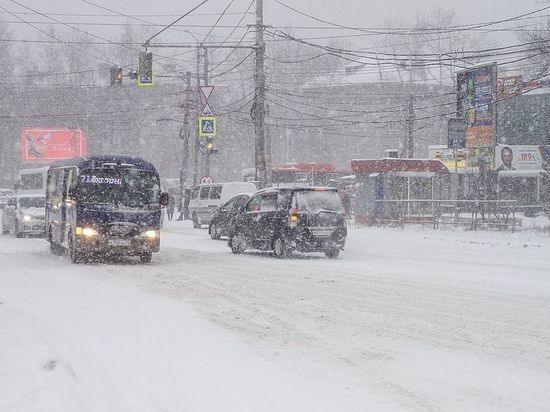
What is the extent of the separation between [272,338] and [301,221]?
32.6 ft

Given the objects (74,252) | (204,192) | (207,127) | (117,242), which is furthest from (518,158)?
(74,252)

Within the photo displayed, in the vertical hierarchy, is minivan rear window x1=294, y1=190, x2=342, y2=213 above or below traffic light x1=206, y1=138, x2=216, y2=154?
below

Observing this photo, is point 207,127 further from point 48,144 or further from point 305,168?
point 48,144

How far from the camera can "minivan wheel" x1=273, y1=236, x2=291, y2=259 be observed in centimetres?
1836

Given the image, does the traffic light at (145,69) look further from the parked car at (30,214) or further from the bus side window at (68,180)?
the bus side window at (68,180)

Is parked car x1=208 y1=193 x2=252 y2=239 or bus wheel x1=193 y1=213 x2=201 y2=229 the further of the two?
bus wheel x1=193 y1=213 x2=201 y2=229

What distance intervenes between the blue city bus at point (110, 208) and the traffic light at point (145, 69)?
971 cm

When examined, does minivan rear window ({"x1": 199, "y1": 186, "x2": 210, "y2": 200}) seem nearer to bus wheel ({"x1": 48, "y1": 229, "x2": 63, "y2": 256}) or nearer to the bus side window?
bus wheel ({"x1": 48, "y1": 229, "x2": 63, "y2": 256})

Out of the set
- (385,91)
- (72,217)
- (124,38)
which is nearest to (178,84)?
(124,38)

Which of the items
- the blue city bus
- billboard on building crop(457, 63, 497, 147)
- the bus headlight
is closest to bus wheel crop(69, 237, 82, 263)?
the blue city bus

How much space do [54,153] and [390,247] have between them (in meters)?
56.8

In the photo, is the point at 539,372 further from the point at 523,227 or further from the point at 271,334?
the point at 523,227

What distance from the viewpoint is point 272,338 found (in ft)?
27.0

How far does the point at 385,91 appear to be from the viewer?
8400 centimetres
